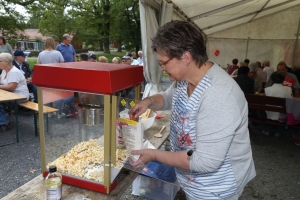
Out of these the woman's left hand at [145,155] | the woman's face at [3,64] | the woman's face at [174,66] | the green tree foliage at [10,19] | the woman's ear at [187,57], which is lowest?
the woman's left hand at [145,155]

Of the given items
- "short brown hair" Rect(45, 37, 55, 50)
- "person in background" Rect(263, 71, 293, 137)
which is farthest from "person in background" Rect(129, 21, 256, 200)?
"short brown hair" Rect(45, 37, 55, 50)

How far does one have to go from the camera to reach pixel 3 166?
2.88m

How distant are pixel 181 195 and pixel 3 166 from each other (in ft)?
7.28

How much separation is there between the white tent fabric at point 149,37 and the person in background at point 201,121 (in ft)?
7.41

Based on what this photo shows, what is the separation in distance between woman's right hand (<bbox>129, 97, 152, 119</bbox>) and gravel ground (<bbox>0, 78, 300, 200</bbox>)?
152 cm

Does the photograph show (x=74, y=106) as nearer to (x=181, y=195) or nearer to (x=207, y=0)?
(x=181, y=195)

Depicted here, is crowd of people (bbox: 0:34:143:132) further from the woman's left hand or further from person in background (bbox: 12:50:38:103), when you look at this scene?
the woman's left hand

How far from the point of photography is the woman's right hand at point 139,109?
1.14 metres

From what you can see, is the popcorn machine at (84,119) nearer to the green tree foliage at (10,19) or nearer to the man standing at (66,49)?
the man standing at (66,49)

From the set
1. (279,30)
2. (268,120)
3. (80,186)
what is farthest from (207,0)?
(279,30)

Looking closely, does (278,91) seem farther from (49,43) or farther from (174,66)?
(49,43)

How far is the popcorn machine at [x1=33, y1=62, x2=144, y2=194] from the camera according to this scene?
3.08 feet

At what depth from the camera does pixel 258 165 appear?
3.17 metres

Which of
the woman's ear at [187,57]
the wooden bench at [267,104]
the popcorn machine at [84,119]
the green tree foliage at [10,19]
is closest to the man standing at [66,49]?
the wooden bench at [267,104]
